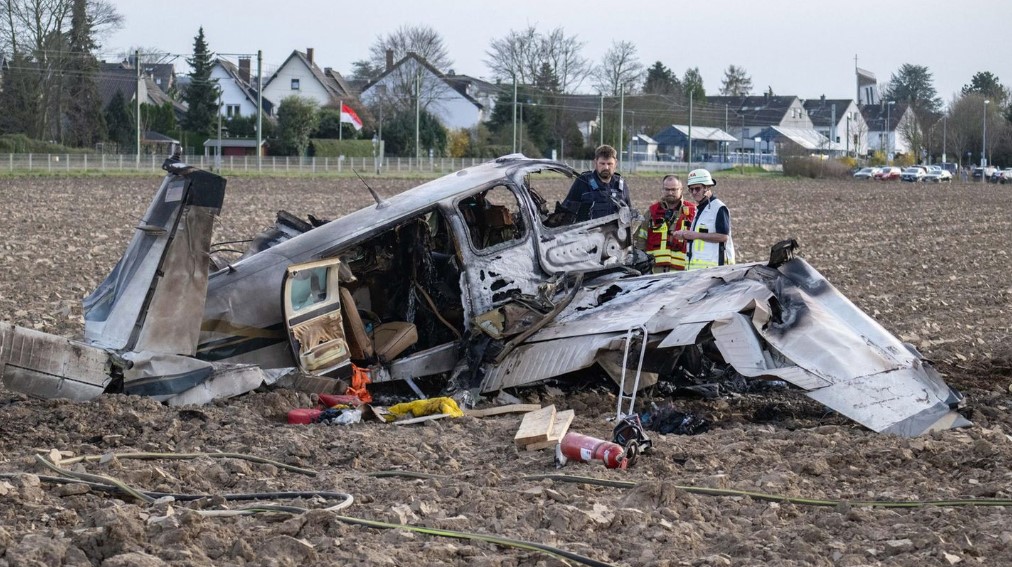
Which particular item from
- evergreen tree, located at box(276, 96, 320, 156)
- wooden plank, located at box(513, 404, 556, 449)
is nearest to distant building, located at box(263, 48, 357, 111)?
evergreen tree, located at box(276, 96, 320, 156)

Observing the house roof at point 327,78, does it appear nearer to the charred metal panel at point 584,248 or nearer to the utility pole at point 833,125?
the utility pole at point 833,125

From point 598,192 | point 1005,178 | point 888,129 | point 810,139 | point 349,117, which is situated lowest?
point 598,192

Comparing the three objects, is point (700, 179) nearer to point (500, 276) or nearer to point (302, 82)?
point (500, 276)

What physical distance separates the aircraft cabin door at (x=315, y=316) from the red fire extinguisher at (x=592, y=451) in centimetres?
210

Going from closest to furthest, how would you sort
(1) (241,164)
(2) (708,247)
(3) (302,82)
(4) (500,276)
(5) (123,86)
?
(4) (500,276) → (2) (708,247) → (1) (241,164) → (5) (123,86) → (3) (302,82)

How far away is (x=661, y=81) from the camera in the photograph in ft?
384

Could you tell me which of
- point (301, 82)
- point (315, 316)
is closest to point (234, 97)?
point (301, 82)

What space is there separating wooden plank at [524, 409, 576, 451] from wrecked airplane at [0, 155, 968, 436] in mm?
445

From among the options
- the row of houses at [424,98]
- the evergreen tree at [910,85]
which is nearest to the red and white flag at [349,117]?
the row of houses at [424,98]

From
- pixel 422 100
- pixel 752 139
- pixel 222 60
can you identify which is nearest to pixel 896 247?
pixel 422 100

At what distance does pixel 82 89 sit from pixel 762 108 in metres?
75.9

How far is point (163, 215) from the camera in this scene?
7.25 m

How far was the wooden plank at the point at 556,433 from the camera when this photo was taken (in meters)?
6.57

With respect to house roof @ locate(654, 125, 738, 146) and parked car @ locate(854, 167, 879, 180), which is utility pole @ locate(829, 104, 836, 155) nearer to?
Answer: house roof @ locate(654, 125, 738, 146)
